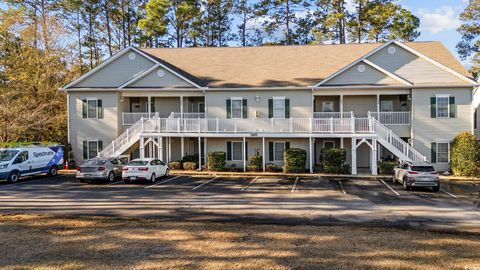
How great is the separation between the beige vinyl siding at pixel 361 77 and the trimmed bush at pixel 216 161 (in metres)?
9.36

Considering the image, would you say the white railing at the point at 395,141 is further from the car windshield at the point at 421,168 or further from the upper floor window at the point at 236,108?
the upper floor window at the point at 236,108

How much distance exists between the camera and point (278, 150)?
96.7 ft

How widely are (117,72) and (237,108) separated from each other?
33.0 ft

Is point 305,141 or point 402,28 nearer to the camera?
point 305,141

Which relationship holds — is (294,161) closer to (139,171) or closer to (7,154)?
(139,171)

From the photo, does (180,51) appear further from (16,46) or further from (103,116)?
(16,46)

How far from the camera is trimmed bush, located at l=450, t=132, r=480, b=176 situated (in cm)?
2483

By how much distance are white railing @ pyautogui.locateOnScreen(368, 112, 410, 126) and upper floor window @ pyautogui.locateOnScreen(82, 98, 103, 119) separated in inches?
818

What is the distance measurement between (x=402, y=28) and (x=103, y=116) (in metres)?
33.9

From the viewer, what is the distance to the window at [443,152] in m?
27.1

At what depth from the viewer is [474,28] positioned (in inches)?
1698

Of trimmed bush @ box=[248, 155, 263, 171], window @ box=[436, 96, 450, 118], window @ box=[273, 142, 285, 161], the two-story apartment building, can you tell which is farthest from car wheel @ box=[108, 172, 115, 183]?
window @ box=[436, 96, 450, 118]

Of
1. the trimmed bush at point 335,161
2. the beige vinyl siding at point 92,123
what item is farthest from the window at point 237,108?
the beige vinyl siding at point 92,123

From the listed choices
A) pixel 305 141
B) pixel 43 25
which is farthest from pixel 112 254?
pixel 43 25
